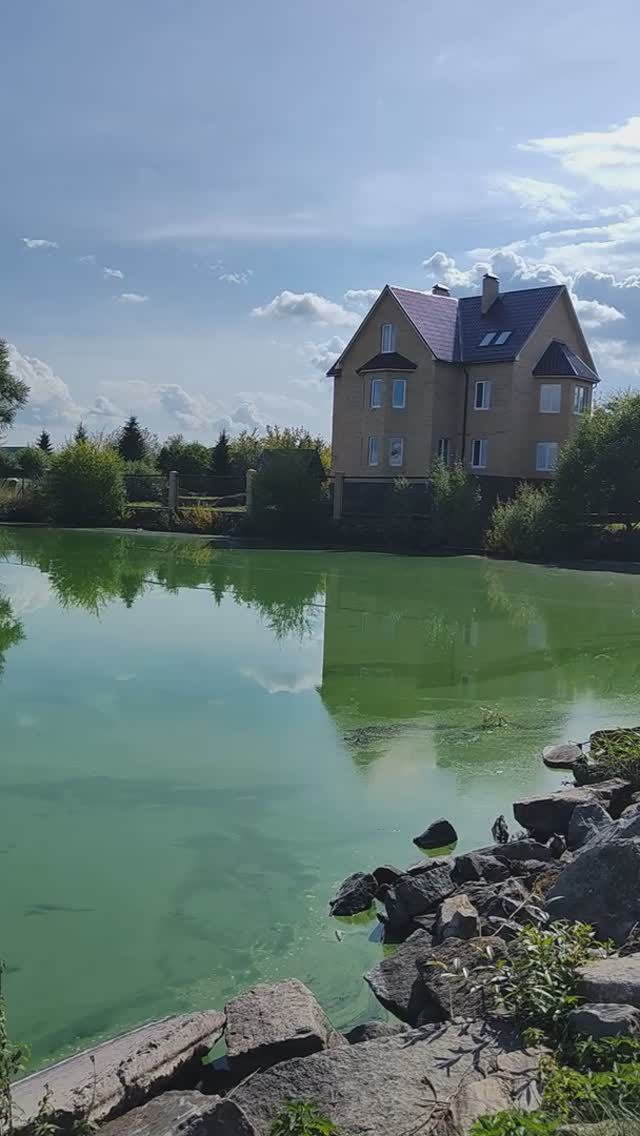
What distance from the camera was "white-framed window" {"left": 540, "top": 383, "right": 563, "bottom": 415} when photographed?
44.7 meters

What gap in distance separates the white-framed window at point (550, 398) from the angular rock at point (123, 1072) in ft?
139

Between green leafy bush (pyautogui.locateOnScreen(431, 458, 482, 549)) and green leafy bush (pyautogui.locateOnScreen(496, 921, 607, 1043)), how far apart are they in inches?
1292

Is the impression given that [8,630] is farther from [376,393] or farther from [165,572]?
[376,393]

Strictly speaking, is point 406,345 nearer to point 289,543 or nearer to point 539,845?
point 289,543

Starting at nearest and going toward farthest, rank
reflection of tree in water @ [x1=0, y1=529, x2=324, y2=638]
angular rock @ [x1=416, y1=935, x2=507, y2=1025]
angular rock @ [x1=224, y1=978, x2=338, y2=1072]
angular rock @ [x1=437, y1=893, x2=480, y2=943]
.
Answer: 1. angular rock @ [x1=224, y1=978, x2=338, y2=1072]
2. angular rock @ [x1=416, y1=935, x2=507, y2=1025]
3. angular rock @ [x1=437, y1=893, x2=480, y2=943]
4. reflection of tree in water @ [x1=0, y1=529, x2=324, y2=638]

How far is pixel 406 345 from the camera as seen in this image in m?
45.6

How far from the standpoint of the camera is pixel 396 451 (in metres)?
45.9

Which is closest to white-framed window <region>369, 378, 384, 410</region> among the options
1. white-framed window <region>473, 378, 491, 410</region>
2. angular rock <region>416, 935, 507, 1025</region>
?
white-framed window <region>473, 378, 491, 410</region>

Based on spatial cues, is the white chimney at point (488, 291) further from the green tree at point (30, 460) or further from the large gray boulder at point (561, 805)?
the large gray boulder at point (561, 805)

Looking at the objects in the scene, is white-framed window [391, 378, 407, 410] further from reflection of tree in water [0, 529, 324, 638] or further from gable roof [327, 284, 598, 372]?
reflection of tree in water [0, 529, 324, 638]

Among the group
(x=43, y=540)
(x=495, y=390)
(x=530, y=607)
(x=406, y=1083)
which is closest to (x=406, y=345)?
(x=495, y=390)

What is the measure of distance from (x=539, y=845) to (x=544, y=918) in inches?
62.8

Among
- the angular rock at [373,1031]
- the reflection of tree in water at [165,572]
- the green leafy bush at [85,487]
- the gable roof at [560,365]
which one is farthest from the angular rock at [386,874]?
the green leafy bush at [85,487]

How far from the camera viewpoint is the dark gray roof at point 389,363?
45.0 metres
